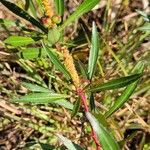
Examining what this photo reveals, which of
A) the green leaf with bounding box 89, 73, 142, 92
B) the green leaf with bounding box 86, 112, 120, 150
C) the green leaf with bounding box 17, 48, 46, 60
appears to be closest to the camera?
the green leaf with bounding box 86, 112, 120, 150

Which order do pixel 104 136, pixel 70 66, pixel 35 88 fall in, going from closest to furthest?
pixel 104 136 → pixel 70 66 → pixel 35 88

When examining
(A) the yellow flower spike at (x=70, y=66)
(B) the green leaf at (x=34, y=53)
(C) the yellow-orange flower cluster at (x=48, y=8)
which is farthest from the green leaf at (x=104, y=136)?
(B) the green leaf at (x=34, y=53)

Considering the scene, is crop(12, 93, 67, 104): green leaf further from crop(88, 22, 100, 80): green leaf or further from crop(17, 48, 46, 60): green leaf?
crop(17, 48, 46, 60): green leaf

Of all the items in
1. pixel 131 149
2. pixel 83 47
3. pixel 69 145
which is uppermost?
pixel 83 47

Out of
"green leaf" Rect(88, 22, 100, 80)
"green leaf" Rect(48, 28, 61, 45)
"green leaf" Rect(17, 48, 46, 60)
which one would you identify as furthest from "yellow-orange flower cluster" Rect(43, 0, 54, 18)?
"green leaf" Rect(17, 48, 46, 60)

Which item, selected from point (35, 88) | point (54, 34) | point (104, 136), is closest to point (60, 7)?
point (54, 34)

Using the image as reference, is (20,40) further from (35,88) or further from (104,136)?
(104,136)

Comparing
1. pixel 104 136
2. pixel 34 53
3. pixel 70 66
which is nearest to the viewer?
pixel 104 136

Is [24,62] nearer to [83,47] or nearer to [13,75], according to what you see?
[13,75]

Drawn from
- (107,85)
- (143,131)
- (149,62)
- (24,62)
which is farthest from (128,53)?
Result: (107,85)

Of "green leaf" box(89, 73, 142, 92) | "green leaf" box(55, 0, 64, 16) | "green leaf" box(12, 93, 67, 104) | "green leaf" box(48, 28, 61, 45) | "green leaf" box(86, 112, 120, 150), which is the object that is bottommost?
"green leaf" box(86, 112, 120, 150)

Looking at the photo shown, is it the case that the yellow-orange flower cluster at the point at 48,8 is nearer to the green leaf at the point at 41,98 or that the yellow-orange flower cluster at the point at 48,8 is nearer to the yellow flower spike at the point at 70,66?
the yellow flower spike at the point at 70,66
